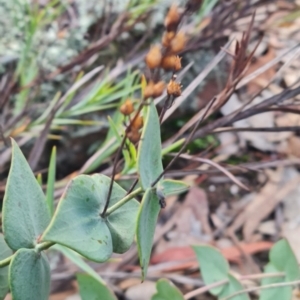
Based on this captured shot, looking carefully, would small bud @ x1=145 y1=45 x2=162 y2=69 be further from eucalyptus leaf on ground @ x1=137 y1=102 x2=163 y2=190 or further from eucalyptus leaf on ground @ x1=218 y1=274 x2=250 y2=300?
eucalyptus leaf on ground @ x1=218 y1=274 x2=250 y2=300

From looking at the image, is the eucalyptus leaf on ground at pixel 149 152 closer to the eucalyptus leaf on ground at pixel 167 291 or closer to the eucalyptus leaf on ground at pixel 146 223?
the eucalyptus leaf on ground at pixel 146 223

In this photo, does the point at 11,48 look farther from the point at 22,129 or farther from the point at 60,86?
the point at 22,129

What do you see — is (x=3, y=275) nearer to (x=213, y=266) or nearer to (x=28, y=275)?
(x=28, y=275)

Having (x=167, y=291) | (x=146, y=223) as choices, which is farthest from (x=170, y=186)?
(x=167, y=291)

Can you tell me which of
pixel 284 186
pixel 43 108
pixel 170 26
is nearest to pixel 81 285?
pixel 170 26

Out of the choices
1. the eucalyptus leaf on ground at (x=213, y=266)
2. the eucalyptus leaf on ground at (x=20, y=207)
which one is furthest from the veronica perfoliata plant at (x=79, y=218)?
the eucalyptus leaf on ground at (x=213, y=266)
